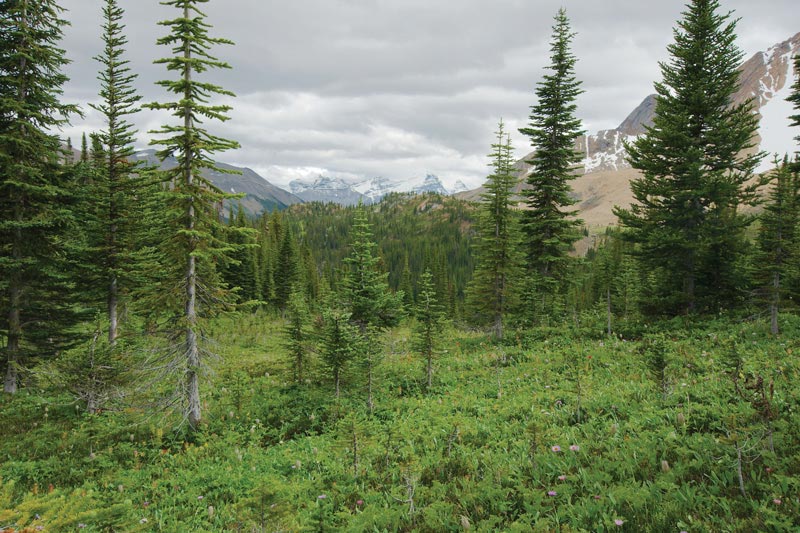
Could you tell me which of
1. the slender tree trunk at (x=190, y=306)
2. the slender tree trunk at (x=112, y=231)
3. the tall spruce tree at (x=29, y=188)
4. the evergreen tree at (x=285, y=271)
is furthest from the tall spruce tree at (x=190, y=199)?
the evergreen tree at (x=285, y=271)

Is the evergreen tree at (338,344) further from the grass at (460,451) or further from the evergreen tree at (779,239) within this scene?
the evergreen tree at (779,239)

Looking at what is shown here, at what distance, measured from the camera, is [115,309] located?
1962cm

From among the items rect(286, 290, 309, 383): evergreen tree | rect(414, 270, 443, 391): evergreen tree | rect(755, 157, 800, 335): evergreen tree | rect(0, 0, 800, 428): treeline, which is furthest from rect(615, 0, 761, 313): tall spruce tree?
rect(286, 290, 309, 383): evergreen tree

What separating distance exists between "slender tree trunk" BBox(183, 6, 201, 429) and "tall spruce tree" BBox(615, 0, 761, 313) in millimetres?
17412

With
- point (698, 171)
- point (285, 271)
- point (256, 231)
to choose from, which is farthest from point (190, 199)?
point (285, 271)

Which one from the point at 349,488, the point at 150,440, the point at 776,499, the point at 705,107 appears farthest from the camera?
the point at 705,107

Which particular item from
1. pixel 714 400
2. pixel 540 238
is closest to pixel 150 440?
pixel 714 400

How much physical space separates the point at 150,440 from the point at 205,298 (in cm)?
420

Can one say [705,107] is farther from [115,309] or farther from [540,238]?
[115,309]

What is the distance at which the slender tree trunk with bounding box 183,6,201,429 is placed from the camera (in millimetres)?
10922

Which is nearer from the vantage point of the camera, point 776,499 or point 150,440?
point 776,499

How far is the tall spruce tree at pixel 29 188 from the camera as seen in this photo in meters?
13.1

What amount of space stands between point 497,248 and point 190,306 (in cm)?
1456

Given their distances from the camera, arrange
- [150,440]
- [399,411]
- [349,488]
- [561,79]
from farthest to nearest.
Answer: [561,79] → [399,411] → [150,440] → [349,488]
